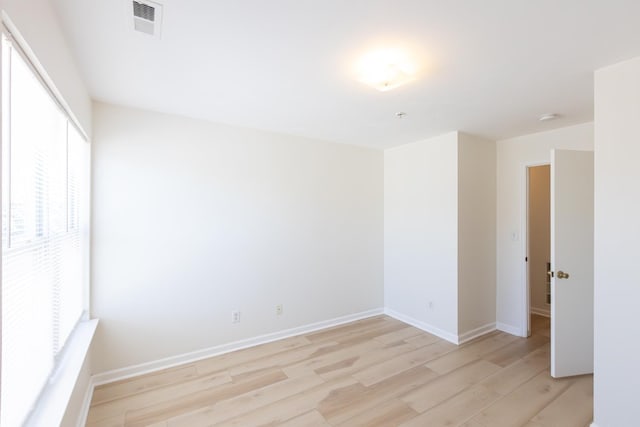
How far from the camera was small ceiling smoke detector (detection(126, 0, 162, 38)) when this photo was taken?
52.4 inches

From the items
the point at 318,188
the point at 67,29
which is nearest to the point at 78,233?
the point at 67,29

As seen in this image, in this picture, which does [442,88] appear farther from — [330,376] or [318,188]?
[330,376]

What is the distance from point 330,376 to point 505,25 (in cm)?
281

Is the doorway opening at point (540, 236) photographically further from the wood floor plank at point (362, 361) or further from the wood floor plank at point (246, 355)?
the wood floor plank at point (246, 355)

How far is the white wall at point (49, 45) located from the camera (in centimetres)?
103

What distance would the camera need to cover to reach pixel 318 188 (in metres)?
3.66

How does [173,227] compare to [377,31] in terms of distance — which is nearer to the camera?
[377,31]

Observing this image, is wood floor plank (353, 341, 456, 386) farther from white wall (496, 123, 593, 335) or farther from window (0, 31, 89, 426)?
window (0, 31, 89, 426)

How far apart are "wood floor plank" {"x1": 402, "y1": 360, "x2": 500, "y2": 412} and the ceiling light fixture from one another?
2.38 m

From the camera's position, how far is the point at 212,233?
2953 mm

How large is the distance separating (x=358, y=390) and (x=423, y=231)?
203 cm

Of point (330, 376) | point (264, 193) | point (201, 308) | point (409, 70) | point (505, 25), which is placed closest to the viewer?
point (505, 25)

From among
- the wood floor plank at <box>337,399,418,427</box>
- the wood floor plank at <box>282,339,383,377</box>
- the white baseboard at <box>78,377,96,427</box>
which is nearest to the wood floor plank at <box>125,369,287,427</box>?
the wood floor plank at <box>282,339,383,377</box>

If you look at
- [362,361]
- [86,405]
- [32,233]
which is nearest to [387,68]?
[32,233]
